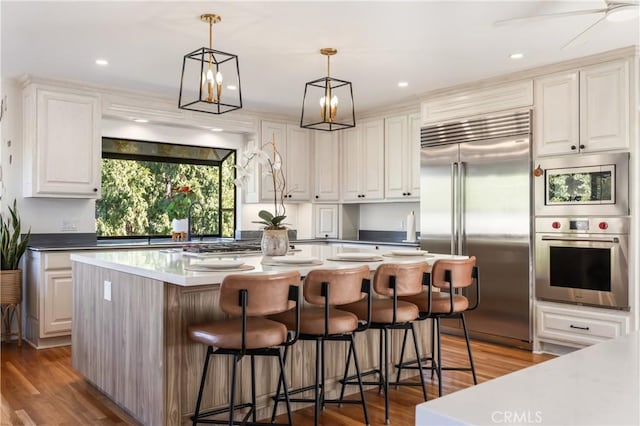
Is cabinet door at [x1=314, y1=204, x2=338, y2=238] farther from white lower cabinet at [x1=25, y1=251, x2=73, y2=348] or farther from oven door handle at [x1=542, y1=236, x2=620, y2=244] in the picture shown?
white lower cabinet at [x1=25, y1=251, x2=73, y2=348]

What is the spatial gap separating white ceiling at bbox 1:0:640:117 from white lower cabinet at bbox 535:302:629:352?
203 cm

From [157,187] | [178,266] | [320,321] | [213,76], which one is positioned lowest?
[320,321]

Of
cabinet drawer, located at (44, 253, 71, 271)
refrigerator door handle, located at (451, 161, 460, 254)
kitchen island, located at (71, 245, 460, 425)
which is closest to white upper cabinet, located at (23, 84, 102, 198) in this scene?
cabinet drawer, located at (44, 253, 71, 271)

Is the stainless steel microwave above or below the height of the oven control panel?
above

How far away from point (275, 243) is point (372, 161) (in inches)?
120

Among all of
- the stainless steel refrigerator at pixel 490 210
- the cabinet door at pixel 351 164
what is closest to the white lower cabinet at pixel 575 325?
the stainless steel refrigerator at pixel 490 210

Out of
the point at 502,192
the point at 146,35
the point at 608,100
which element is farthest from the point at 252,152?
the point at 608,100

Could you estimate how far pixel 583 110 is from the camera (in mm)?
4270

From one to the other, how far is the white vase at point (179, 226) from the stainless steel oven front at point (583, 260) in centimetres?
377

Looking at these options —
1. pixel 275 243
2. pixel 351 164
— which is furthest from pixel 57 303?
pixel 351 164

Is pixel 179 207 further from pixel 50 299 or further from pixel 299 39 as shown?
pixel 299 39

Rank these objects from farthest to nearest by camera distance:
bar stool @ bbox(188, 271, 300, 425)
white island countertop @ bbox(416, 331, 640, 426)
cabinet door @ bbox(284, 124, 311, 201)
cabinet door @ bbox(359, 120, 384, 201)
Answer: cabinet door @ bbox(284, 124, 311, 201) < cabinet door @ bbox(359, 120, 384, 201) < bar stool @ bbox(188, 271, 300, 425) < white island countertop @ bbox(416, 331, 640, 426)

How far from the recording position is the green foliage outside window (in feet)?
19.3

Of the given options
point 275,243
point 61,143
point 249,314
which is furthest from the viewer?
point 61,143
